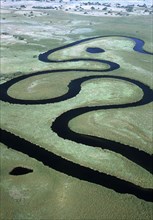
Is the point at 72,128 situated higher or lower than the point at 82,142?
higher

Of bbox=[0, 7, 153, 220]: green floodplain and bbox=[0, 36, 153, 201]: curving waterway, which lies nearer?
bbox=[0, 7, 153, 220]: green floodplain

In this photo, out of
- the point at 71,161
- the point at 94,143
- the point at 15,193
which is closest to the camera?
the point at 15,193

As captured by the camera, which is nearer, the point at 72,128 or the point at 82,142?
the point at 82,142

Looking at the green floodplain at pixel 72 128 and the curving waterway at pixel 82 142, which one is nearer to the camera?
the green floodplain at pixel 72 128

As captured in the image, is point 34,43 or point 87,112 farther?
point 34,43

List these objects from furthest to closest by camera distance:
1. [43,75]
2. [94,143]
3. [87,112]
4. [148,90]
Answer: [43,75] → [148,90] → [87,112] → [94,143]

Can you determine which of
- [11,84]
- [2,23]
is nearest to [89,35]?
[2,23]

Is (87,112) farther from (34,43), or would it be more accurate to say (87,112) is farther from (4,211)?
(34,43)
